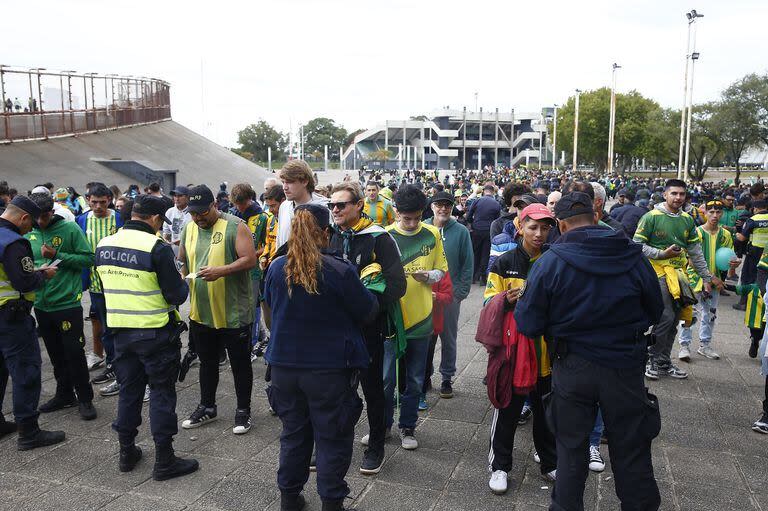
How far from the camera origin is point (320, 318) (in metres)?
3.14

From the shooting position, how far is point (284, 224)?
186 inches

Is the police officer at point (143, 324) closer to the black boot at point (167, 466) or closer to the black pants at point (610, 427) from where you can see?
the black boot at point (167, 466)

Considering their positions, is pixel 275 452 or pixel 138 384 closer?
pixel 138 384

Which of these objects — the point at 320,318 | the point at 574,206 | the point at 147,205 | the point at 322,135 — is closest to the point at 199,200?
the point at 147,205

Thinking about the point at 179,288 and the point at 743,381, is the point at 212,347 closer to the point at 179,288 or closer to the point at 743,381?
the point at 179,288

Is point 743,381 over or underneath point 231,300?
underneath

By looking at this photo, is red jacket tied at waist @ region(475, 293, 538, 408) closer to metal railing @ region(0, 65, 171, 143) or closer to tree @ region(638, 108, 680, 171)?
metal railing @ region(0, 65, 171, 143)

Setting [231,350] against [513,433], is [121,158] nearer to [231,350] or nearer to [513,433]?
[231,350]

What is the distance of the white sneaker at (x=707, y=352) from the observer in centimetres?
672

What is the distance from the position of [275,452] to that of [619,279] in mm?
2786

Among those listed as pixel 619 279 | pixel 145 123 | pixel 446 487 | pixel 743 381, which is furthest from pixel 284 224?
pixel 145 123

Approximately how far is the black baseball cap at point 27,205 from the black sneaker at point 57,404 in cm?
173

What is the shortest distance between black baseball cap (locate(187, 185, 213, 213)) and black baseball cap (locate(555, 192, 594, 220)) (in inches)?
103

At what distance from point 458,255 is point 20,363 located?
12.0ft
